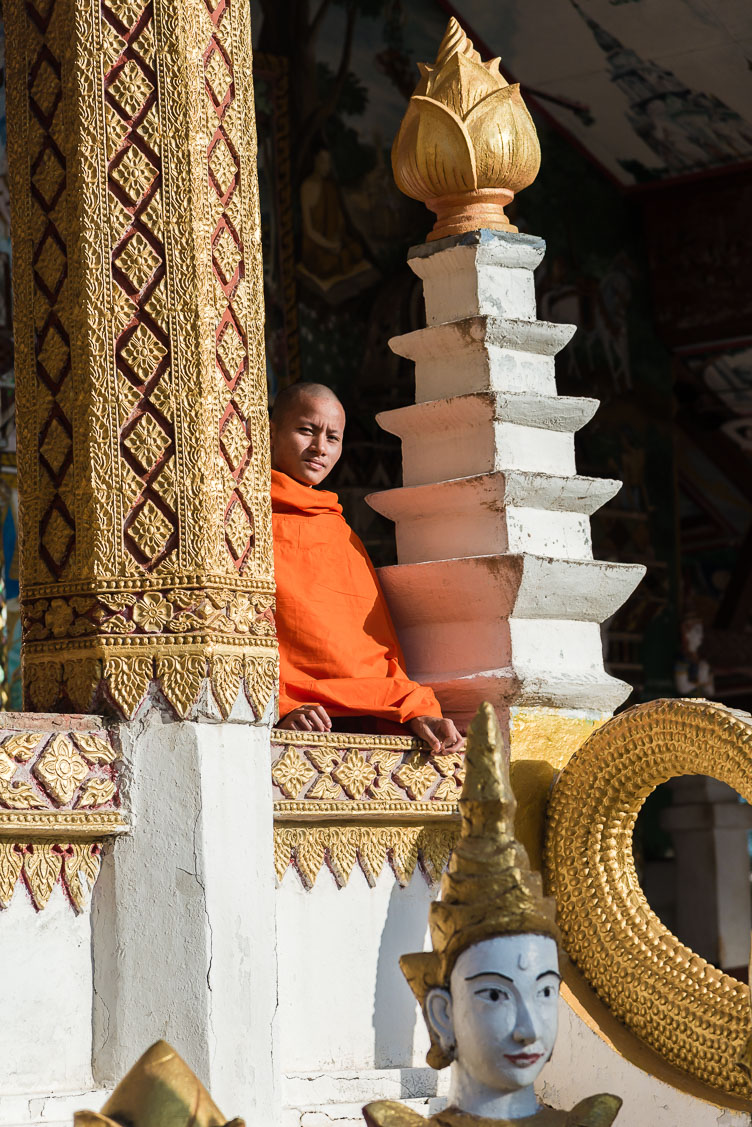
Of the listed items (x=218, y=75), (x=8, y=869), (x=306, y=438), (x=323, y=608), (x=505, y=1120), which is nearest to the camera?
(x=505, y=1120)

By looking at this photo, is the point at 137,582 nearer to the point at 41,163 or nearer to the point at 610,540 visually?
the point at 41,163

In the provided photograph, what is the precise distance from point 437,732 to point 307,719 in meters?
0.35

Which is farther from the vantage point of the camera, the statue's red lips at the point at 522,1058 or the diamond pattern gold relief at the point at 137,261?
the diamond pattern gold relief at the point at 137,261

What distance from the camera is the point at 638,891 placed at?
407 centimetres

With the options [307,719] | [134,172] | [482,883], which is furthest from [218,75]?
[482,883]

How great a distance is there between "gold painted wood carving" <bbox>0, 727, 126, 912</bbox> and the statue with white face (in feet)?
3.07

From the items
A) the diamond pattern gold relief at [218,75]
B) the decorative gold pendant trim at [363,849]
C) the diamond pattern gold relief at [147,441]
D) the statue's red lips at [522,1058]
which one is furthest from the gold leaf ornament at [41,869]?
the diamond pattern gold relief at [218,75]

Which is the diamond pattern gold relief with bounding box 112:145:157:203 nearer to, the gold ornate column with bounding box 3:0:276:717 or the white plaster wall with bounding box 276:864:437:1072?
the gold ornate column with bounding box 3:0:276:717

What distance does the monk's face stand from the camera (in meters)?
4.38

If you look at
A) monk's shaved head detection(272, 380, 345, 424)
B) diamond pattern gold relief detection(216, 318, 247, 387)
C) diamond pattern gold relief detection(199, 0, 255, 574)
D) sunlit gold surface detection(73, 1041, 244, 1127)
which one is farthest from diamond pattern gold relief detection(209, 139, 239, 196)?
sunlit gold surface detection(73, 1041, 244, 1127)

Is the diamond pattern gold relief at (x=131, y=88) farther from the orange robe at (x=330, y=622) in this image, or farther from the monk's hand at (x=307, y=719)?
the monk's hand at (x=307, y=719)

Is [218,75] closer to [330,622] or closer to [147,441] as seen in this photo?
[147,441]

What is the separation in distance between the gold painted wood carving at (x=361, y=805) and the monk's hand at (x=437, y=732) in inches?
0.9

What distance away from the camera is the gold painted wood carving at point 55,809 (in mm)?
3271
